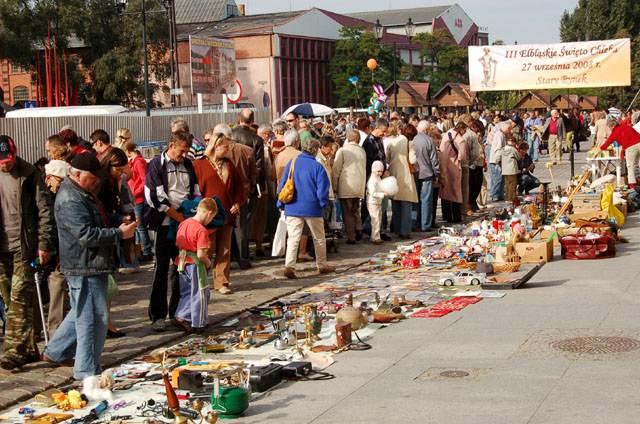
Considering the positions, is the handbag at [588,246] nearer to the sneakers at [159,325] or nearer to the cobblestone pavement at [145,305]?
the cobblestone pavement at [145,305]

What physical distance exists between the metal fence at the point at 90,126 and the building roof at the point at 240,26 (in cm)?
6514

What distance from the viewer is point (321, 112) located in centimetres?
4441

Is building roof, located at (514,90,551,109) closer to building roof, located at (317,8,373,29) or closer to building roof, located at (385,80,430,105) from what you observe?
building roof, located at (385,80,430,105)

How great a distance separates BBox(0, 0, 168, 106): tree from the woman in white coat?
53630 millimetres

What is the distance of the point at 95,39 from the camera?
7356 cm

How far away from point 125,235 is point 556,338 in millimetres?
3770

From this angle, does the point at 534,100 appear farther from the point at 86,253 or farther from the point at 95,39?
the point at 86,253

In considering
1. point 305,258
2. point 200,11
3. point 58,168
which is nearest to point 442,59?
point 200,11

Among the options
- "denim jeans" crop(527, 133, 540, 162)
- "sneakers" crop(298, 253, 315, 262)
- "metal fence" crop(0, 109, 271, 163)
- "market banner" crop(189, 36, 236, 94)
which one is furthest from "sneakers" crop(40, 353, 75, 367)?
"market banner" crop(189, 36, 236, 94)

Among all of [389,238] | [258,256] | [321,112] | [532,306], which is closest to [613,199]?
[389,238]

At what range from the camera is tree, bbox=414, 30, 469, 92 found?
341 feet

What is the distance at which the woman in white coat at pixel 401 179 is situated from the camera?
1772cm

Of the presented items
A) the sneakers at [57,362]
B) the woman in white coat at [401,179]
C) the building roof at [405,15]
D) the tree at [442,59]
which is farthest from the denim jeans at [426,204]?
the building roof at [405,15]

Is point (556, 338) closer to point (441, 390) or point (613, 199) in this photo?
point (441, 390)
